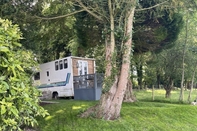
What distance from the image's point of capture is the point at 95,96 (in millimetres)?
11508

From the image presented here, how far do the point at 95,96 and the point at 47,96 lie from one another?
419cm

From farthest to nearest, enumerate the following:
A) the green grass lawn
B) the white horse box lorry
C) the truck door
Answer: the truck door, the white horse box lorry, the green grass lawn

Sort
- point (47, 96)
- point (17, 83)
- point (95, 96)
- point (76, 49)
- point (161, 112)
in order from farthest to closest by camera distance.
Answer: point (76, 49)
point (47, 96)
point (95, 96)
point (161, 112)
point (17, 83)

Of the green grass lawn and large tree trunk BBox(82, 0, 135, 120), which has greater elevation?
large tree trunk BBox(82, 0, 135, 120)

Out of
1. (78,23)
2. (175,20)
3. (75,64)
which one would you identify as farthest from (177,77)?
(78,23)

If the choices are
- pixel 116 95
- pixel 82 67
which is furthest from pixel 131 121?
pixel 82 67

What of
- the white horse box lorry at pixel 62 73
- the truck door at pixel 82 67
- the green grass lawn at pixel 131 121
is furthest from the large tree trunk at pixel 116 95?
the truck door at pixel 82 67

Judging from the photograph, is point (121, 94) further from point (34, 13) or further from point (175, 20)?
point (175, 20)

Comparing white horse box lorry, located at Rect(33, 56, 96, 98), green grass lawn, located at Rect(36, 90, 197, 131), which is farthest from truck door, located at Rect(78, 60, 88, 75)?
green grass lawn, located at Rect(36, 90, 197, 131)

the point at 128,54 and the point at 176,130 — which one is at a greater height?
the point at 128,54

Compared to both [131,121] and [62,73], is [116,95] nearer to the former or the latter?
[131,121]

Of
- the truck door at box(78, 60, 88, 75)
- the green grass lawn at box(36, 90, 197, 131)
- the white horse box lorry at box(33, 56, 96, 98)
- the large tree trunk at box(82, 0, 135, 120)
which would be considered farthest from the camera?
the truck door at box(78, 60, 88, 75)

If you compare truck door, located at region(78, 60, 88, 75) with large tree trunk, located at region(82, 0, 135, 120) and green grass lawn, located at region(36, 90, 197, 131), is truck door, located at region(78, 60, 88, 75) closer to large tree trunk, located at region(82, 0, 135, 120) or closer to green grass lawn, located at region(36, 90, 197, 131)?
green grass lawn, located at region(36, 90, 197, 131)

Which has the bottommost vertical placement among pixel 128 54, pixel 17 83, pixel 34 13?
pixel 17 83
